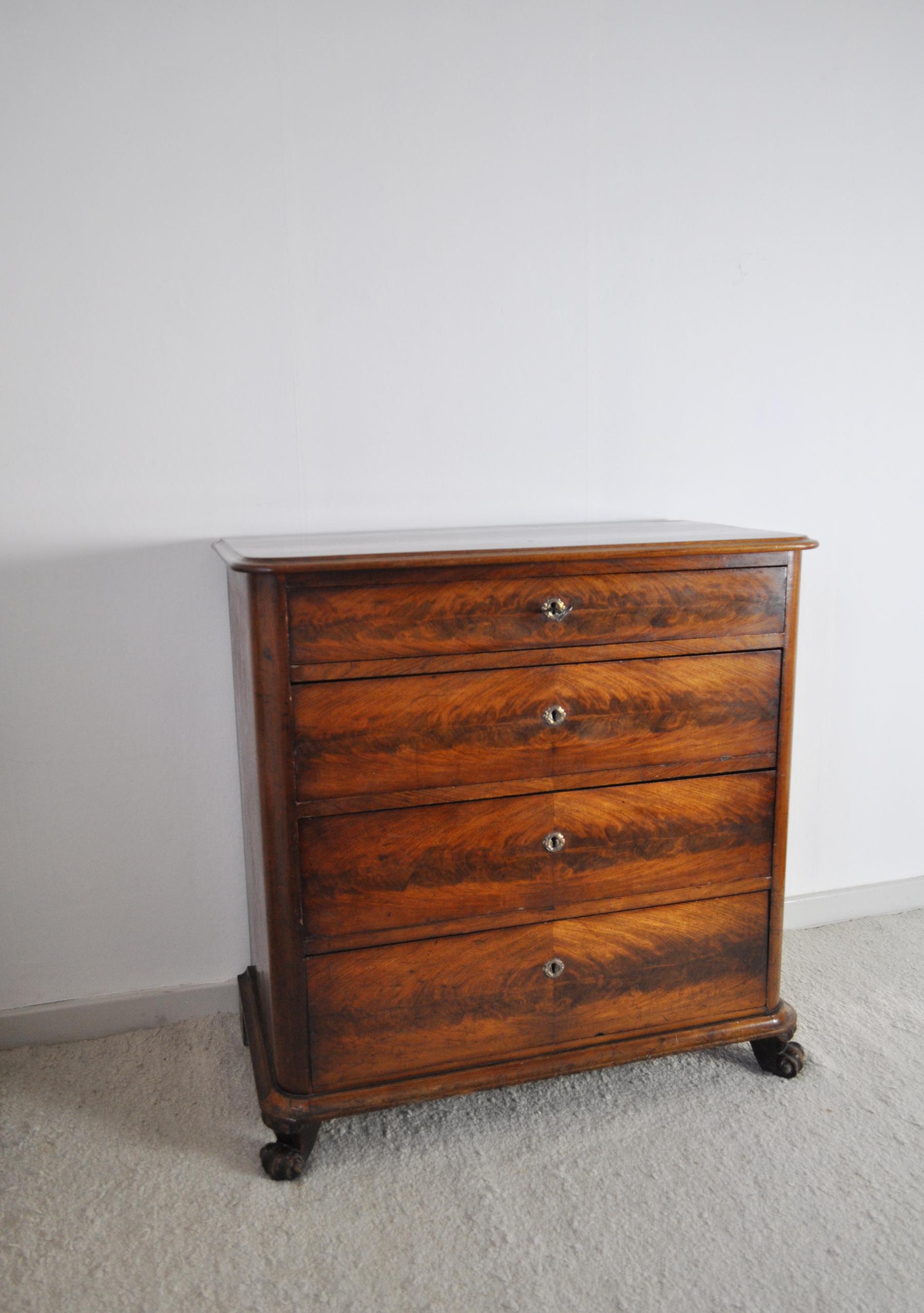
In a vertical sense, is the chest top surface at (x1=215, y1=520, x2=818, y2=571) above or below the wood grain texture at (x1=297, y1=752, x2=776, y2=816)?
above

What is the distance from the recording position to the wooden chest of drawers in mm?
1531

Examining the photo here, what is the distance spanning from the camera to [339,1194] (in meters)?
1.59

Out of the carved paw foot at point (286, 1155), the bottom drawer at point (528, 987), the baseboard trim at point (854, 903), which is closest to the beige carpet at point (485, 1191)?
the carved paw foot at point (286, 1155)

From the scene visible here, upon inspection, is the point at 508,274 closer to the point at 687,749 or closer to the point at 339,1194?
the point at 687,749

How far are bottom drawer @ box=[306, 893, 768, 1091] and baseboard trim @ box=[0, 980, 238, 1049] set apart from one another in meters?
0.55

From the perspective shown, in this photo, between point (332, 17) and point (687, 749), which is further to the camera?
point (332, 17)

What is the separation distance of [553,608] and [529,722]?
186mm

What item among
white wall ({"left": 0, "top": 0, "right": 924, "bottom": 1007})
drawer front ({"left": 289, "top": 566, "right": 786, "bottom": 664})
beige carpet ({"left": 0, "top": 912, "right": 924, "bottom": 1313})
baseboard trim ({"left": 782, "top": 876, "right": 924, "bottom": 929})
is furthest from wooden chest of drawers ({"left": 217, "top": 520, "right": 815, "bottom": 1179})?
baseboard trim ({"left": 782, "top": 876, "right": 924, "bottom": 929})

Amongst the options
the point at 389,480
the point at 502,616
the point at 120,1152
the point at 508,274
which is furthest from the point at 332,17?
the point at 120,1152

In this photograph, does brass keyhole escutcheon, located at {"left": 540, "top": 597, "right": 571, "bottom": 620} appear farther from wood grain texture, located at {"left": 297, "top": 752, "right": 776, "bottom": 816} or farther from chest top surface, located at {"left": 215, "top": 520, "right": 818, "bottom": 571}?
wood grain texture, located at {"left": 297, "top": 752, "right": 776, "bottom": 816}

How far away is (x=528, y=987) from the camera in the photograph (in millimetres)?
1696

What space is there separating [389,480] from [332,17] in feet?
2.71

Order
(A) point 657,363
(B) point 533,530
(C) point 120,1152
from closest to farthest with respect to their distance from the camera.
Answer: (C) point 120,1152 → (B) point 533,530 → (A) point 657,363

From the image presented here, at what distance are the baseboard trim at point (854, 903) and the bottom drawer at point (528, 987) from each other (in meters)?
0.67
